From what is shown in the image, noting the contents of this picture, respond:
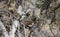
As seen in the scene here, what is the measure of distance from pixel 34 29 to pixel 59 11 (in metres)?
0.40

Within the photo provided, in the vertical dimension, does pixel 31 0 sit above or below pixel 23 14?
above

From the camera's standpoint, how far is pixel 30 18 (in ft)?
6.71

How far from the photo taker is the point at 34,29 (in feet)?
6.40

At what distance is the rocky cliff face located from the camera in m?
1.93

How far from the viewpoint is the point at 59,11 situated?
2018 millimetres

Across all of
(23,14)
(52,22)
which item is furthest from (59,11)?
(23,14)

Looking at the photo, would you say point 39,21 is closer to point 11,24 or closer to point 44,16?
point 44,16

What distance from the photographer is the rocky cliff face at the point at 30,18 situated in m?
1.93

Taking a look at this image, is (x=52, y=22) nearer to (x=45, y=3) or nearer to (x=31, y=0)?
(x=45, y=3)

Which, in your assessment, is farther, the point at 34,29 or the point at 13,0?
the point at 13,0

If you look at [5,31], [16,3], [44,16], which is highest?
[16,3]

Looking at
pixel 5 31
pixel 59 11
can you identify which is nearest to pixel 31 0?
pixel 59 11

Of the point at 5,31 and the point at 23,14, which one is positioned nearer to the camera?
the point at 5,31

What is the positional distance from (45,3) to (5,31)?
63cm
